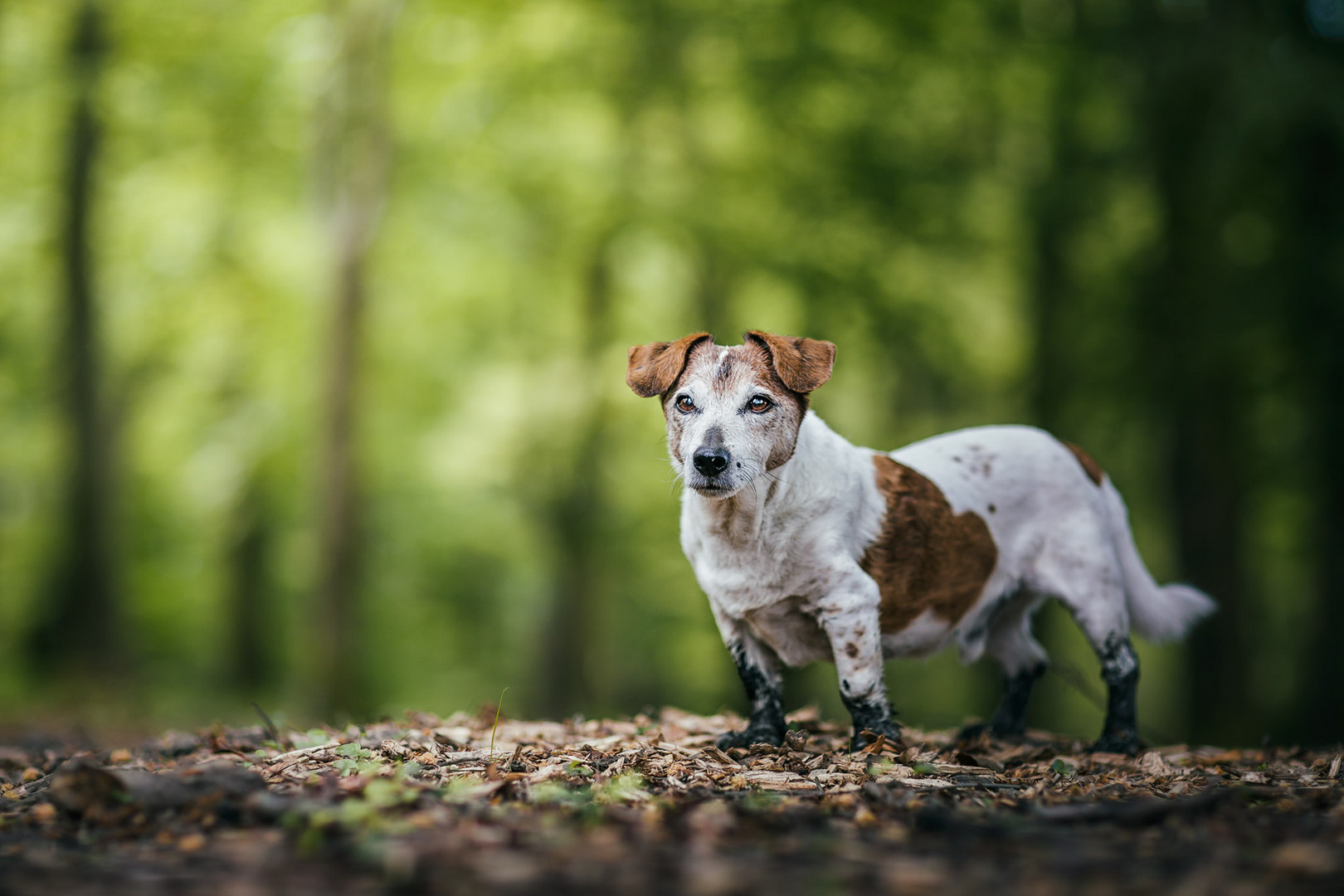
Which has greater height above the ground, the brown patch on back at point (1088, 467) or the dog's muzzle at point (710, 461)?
the dog's muzzle at point (710, 461)

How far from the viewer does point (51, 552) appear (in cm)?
Result: 1430

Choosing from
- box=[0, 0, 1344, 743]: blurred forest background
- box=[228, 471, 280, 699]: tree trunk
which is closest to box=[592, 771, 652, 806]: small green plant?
box=[0, 0, 1344, 743]: blurred forest background

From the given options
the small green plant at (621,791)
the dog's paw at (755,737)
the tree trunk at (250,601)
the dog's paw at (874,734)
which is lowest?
the tree trunk at (250,601)

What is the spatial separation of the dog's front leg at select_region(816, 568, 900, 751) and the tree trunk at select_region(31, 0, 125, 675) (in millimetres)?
11770

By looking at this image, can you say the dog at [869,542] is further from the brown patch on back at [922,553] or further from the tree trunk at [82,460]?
the tree trunk at [82,460]

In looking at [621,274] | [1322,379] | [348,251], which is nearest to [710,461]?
[348,251]

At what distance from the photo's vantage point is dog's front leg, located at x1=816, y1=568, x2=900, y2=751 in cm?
522

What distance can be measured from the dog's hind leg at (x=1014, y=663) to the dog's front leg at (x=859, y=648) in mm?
1493

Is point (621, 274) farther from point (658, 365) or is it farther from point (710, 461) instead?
point (710, 461)

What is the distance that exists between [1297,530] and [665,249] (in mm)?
10998

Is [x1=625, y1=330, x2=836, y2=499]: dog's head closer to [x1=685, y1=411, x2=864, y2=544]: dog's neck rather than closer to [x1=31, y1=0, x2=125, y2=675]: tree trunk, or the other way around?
[x1=685, y1=411, x2=864, y2=544]: dog's neck

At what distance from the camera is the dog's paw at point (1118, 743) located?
595 cm

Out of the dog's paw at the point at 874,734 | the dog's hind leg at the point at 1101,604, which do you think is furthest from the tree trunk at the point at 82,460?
the dog's hind leg at the point at 1101,604

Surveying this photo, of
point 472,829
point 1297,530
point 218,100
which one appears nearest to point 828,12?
point 218,100
